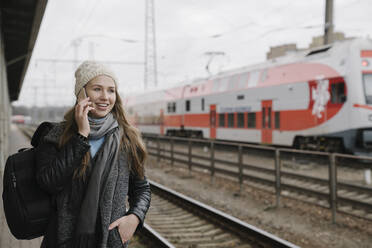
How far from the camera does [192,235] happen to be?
18.8 feet

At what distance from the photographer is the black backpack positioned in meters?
1.78

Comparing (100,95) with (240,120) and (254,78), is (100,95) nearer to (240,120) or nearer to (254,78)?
(254,78)

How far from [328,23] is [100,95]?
15.0 m

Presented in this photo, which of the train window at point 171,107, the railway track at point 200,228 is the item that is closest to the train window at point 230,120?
the train window at point 171,107

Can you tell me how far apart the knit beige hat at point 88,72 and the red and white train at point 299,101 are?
6881mm

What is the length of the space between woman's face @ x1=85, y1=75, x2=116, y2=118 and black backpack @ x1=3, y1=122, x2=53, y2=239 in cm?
42

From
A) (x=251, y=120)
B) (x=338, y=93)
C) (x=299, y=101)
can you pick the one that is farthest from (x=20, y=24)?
(x=338, y=93)

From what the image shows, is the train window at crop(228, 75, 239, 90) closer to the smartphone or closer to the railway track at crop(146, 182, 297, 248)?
the railway track at crop(146, 182, 297, 248)

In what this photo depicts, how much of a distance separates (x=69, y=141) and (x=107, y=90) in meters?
0.36

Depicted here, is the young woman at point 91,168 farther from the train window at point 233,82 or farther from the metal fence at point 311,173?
the train window at point 233,82

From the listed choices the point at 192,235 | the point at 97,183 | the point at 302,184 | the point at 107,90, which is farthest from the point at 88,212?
the point at 302,184

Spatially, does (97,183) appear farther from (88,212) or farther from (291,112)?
(291,112)

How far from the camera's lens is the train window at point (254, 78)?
14.9 metres

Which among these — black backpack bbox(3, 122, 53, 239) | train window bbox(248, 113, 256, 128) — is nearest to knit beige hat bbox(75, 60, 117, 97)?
black backpack bbox(3, 122, 53, 239)
